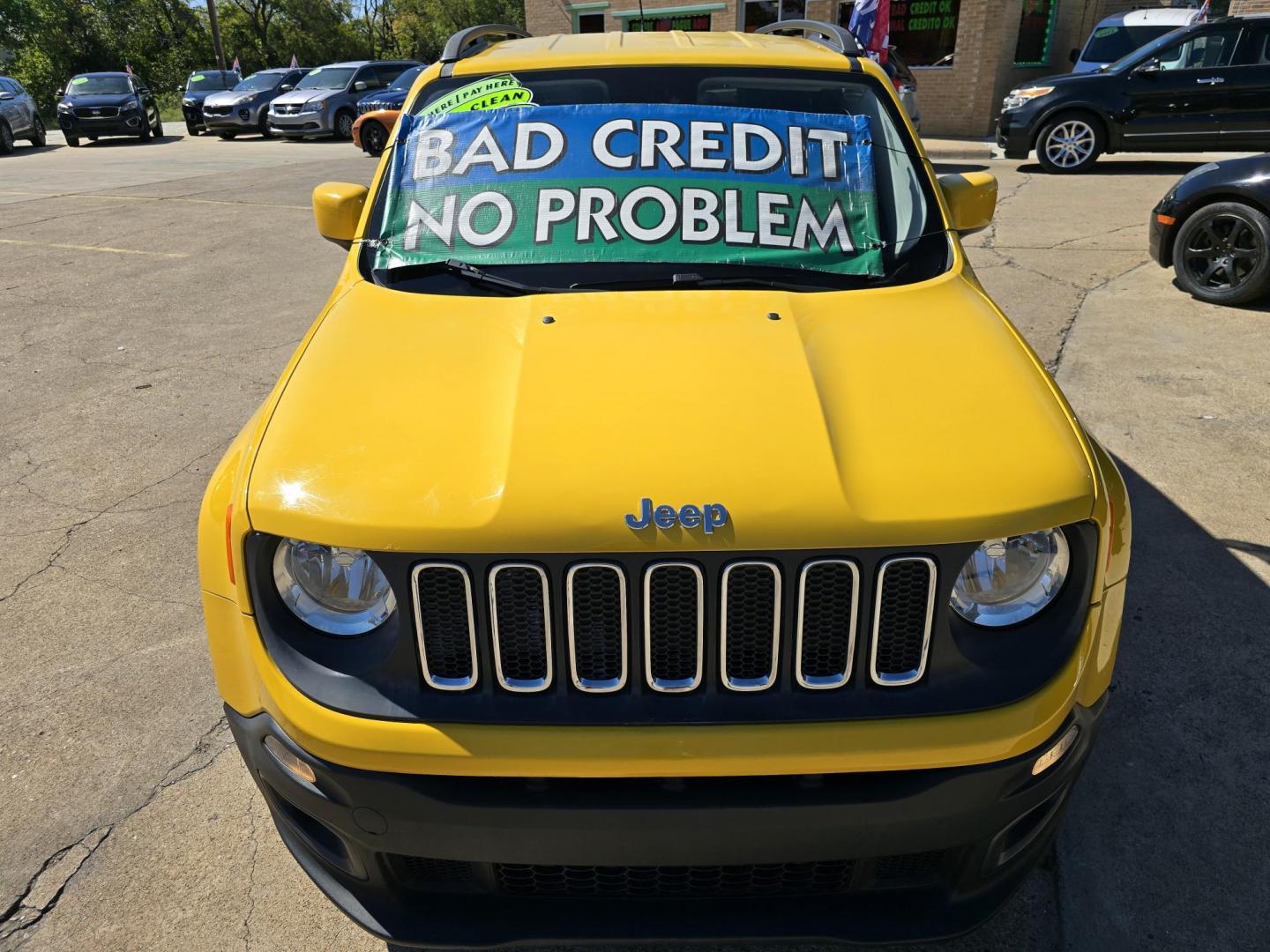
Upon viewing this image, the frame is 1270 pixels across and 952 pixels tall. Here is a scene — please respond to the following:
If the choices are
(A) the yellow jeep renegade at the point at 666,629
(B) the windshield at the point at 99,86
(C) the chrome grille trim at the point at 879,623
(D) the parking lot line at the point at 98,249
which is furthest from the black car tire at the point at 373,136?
(C) the chrome grille trim at the point at 879,623

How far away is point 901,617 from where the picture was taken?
5.89 feet

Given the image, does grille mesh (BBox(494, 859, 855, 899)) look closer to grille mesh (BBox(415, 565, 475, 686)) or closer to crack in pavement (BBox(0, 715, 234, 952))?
grille mesh (BBox(415, 565, 475, 686))

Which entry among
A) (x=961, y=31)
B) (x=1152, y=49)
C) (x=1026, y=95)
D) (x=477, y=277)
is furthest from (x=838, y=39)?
(x=961, y=31)

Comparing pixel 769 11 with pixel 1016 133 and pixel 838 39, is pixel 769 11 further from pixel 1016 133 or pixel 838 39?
pixel 838 39

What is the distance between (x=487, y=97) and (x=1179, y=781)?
9.78ft

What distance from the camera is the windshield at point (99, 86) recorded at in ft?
76.7

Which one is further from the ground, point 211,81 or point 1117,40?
point 1117,40

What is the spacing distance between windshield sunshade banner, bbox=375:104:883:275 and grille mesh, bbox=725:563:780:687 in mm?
1221

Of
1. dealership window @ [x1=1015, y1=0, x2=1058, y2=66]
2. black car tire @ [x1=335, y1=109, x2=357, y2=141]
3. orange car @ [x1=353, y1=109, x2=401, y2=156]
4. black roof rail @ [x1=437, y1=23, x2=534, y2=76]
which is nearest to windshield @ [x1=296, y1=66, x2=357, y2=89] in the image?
black car tire @ [x1=335, y1=109, x2=357, y2=141]

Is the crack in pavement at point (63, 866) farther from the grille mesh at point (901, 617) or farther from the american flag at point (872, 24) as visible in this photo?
the american flag at point (872, 24)

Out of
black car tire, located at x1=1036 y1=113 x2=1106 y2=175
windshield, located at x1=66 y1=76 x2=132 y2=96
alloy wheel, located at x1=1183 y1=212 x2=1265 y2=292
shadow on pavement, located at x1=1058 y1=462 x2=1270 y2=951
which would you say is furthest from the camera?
windshield, located at x1=66 y1=76 x2=132 y2=96

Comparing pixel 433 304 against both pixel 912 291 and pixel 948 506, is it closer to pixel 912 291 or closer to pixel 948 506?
pixel 912 291

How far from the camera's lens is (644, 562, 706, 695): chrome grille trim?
1.73 metres

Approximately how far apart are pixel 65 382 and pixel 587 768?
19.1 feet
